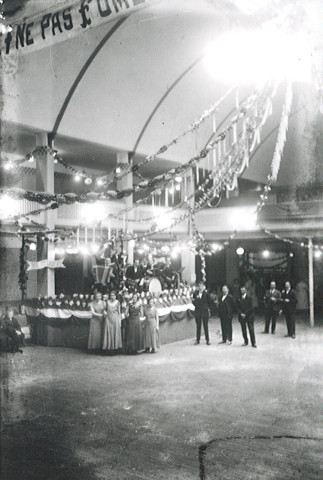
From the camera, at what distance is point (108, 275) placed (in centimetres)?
1634

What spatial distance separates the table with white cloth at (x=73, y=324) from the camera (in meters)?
13.8

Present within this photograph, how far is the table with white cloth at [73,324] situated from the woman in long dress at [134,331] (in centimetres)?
143

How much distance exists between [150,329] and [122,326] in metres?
0.79

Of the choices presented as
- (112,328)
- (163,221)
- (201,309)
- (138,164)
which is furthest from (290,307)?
(138,164)

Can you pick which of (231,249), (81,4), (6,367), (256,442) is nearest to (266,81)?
(81,4)

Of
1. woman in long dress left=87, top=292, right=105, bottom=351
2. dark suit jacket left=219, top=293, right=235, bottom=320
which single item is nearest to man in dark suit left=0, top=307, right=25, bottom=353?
woman in long dress left=87, top=292, right=105, bottom=351

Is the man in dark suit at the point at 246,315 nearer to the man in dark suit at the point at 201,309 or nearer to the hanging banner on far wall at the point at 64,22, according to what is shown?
the man in dark suit at the point at 201,309

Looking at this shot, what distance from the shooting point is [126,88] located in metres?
17.0

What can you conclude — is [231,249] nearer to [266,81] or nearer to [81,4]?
[266,81]

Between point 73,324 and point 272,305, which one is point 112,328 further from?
point 272,305

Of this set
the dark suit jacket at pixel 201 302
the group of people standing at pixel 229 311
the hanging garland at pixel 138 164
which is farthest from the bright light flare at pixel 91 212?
the group of people standing at pixel 229 311

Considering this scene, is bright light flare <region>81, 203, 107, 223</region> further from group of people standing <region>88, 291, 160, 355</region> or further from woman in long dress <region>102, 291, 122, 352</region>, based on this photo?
woman in long dress <region>102, 291, 122, 352</region>

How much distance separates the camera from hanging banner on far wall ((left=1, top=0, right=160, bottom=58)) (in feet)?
18.6

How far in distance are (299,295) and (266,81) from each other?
15.4m
